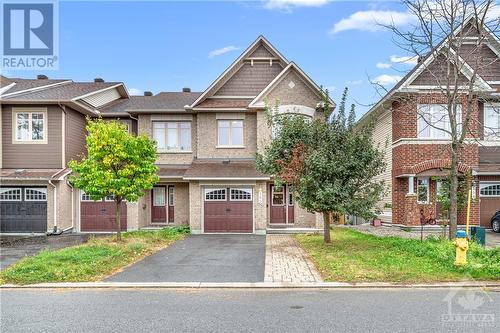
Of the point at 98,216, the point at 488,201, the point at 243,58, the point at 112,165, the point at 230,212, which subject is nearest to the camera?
the point at 112,165

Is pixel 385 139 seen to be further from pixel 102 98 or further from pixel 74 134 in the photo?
pixel 74 134

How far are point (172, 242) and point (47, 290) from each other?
8.68 meters

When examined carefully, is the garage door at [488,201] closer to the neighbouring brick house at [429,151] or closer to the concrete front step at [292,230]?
the neighbouring brick house at [429,151]

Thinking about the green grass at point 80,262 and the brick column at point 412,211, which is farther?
the brick column at point 412,211

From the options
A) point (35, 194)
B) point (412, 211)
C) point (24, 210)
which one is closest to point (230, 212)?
point (412, 211)

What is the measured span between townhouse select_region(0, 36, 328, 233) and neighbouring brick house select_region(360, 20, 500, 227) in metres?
4.40

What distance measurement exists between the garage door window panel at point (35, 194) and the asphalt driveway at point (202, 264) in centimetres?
832

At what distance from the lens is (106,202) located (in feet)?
77.9

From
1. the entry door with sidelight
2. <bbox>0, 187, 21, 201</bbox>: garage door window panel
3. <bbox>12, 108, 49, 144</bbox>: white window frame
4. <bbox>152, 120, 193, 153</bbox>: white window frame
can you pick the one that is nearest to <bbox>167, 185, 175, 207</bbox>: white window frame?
the entry door with sidelight

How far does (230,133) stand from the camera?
23922 mm

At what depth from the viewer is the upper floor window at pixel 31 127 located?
2262cm

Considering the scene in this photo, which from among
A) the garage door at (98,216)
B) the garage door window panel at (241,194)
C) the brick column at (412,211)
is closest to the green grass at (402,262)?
the garage door window panel at (241,194)

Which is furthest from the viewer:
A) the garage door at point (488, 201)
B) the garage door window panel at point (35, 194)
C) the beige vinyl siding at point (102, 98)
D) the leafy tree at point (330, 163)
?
the beige vinyl siding at point (102, 98)

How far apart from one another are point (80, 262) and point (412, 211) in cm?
1643
